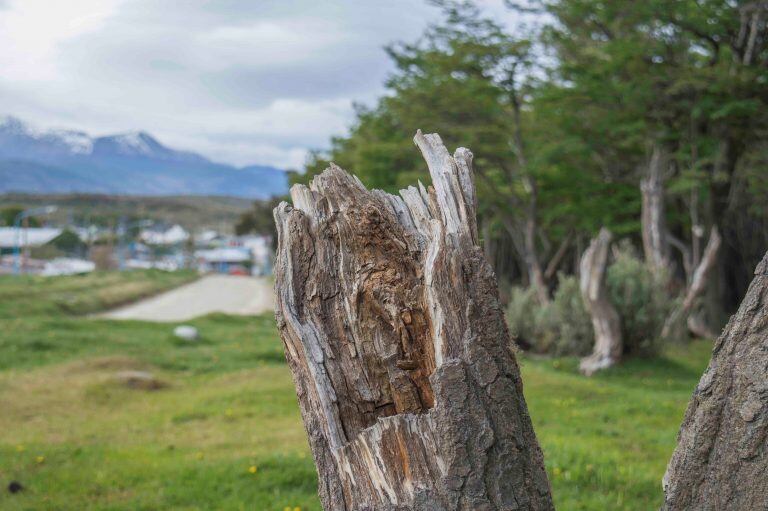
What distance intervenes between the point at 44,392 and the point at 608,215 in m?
13.3

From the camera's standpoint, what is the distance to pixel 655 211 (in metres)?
16.7

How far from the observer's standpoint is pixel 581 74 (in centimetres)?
1627

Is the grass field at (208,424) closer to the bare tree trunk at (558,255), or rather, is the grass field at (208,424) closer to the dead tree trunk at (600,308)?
the dead tree trunk at (600,308)

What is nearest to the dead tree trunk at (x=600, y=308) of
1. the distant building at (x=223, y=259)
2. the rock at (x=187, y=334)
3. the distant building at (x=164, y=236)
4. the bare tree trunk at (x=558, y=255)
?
the rock at (x=187, y=334)

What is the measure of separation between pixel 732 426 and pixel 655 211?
605 inches

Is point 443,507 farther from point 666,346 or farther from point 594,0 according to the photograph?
point 594,0

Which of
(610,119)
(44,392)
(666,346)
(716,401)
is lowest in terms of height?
(44,392)

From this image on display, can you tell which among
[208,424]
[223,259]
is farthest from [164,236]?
[208,424]

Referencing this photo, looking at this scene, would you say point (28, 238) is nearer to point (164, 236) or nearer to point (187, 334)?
point (164, 236)

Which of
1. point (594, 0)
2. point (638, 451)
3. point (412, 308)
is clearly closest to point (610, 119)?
point (594, 0)

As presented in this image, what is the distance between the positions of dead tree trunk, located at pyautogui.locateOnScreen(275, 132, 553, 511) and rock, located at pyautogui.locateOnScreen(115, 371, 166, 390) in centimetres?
906

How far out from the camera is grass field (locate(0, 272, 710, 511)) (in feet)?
18.9

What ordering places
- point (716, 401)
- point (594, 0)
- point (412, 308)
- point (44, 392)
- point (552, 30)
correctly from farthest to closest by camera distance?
point (552, 30), point (594, 0), point (44, 392), point (412, 308), point (716, 401)

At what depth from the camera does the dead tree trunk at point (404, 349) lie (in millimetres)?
2303
